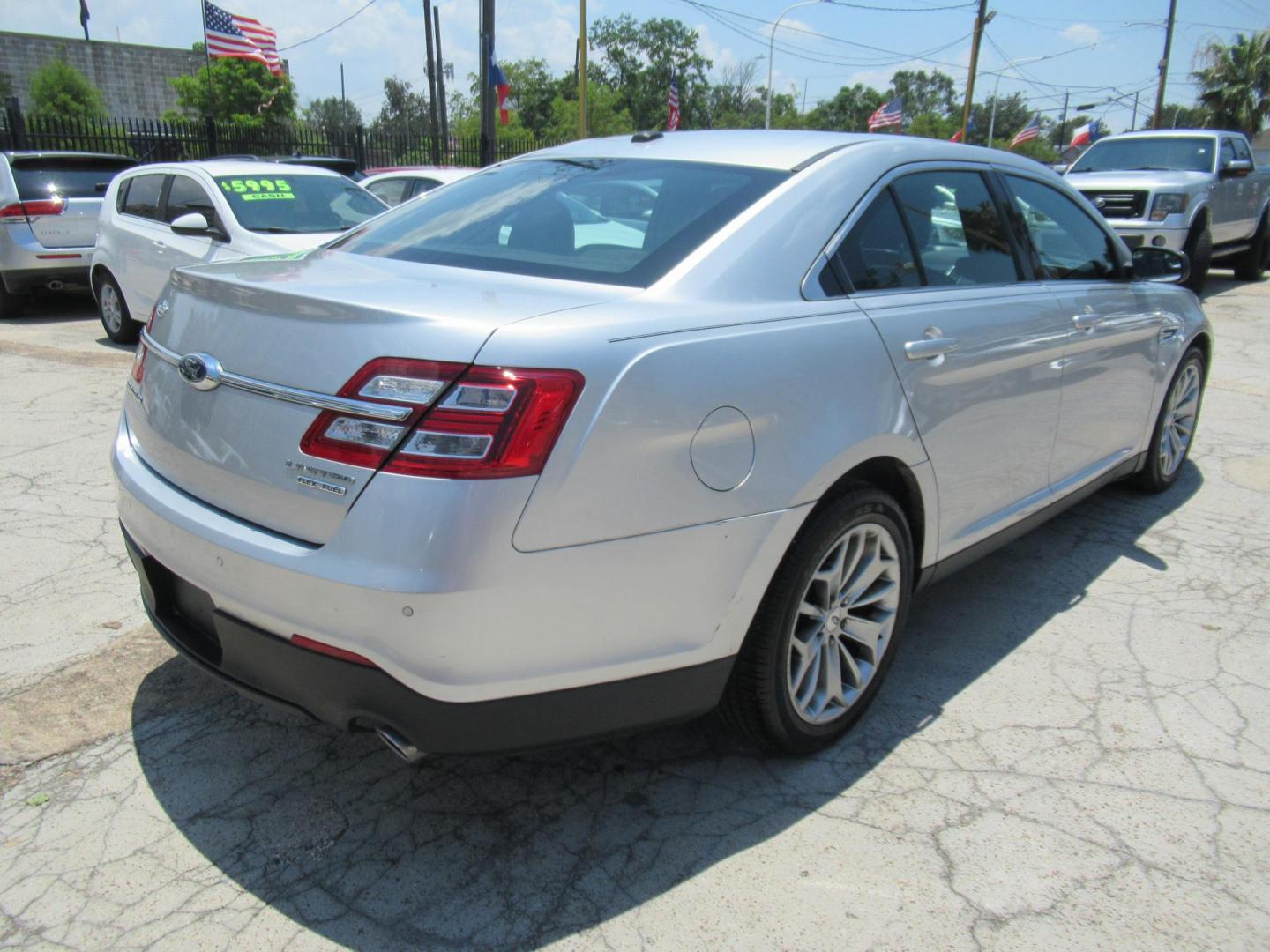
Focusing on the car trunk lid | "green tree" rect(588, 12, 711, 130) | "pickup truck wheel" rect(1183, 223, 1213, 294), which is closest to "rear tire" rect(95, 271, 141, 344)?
the car trunk lid

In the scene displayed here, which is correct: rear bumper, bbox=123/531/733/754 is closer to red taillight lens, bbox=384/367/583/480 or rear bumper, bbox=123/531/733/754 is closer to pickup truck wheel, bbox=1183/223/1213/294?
red taillight lens, bbox=384/367/583/480

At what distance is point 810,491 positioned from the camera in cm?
235

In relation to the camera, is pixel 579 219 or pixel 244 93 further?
pixel 244 93

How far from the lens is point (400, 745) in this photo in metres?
2.03

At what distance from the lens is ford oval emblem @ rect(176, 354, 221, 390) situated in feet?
7.31

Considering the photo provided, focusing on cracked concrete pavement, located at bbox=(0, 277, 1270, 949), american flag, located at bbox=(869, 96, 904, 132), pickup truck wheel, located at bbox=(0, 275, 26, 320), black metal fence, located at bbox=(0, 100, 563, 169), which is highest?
american flag, located at bbox=(869, 96, 904, 132)

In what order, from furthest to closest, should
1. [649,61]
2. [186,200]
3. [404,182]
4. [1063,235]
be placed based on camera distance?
[649,61] < [404,182] < [186,200] < [1063,235]

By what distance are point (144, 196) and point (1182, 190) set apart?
1056 centimetres

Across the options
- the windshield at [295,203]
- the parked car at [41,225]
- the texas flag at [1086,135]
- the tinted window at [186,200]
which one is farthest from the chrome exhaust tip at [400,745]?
the texas flag at [1086,135]

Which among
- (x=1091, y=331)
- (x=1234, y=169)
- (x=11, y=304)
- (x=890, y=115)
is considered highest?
(x=890, y=115)

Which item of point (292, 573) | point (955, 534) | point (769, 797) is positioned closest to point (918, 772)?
point (769, 797)

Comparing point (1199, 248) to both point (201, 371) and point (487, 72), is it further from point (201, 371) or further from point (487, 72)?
point (487, 72)

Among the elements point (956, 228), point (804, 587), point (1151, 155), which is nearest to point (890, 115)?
point (1151, 155)

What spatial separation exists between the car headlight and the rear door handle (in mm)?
9777
